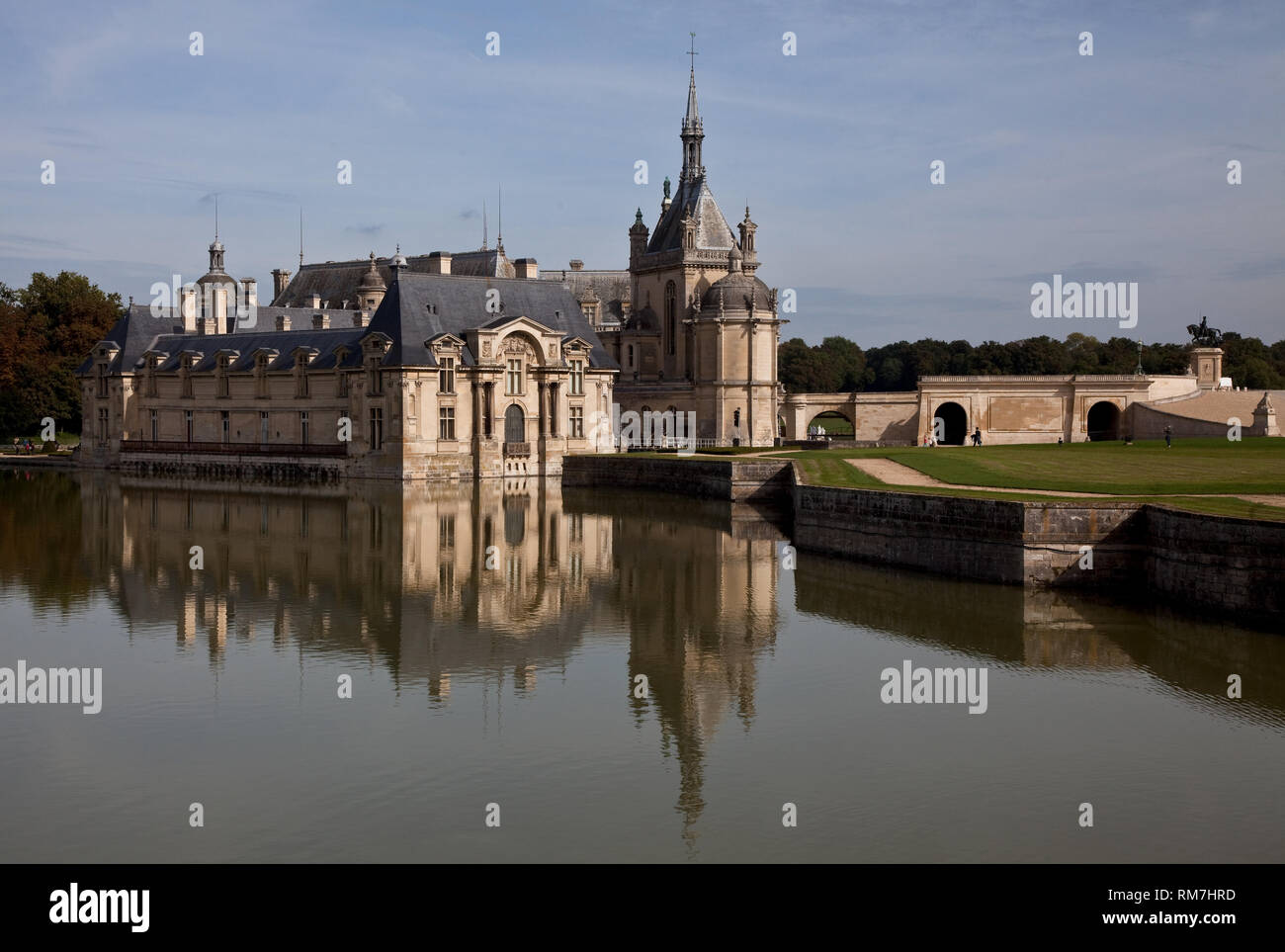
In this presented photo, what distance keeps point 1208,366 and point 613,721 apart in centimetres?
7262

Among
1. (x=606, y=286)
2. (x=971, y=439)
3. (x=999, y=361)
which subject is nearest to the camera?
(x=971, y=439)

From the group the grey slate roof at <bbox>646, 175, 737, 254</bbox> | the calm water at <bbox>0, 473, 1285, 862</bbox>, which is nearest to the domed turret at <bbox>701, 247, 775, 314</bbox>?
the grey slate roof at <bbox>646, 175, 737, 254</bbox>

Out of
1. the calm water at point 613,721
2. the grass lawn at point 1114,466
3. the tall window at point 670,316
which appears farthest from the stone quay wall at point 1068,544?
the tall window at point 670,316

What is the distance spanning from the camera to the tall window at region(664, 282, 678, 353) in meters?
78.6

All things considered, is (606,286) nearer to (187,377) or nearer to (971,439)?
(971,439)

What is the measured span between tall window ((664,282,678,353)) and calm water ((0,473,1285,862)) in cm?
4782

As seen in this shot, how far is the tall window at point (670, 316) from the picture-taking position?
78.6 metres

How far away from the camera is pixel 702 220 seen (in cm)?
7806

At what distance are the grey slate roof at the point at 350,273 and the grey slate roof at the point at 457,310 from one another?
13.2 metres

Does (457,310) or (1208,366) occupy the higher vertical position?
(457,310)

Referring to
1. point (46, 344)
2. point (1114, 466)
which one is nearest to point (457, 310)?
point (1114, 466)

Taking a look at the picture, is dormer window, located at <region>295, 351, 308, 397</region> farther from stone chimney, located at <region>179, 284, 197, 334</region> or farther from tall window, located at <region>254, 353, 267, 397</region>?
stone chimney, located at <region>179, 284, 197, 334</region>

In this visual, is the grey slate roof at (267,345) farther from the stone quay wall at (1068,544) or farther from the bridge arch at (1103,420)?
the bridge arch at (1103,420)
